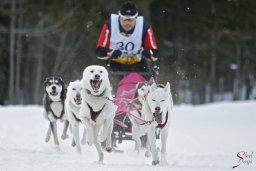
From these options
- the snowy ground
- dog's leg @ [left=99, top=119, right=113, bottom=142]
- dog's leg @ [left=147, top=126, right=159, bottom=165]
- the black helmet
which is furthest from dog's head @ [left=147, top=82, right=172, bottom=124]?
the black helmet

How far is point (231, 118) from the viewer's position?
14633 millimetres

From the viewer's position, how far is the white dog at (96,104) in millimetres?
6758

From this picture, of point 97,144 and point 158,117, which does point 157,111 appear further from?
point 97,144

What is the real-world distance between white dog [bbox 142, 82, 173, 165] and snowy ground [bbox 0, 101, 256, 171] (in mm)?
212

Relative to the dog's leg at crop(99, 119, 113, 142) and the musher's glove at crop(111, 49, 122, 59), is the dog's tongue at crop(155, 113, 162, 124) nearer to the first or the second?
the dog's leg at crop(99, 119, 113, 142)

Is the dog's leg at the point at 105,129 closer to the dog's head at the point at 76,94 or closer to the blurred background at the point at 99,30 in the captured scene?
the dog's head at the point at 76,94

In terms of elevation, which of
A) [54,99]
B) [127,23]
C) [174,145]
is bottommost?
[174,145]

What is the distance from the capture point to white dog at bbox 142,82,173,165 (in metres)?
6.47

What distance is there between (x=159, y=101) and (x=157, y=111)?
0.34 feet

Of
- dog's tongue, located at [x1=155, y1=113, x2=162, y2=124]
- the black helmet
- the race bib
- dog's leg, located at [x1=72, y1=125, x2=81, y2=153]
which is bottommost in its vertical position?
dog's leg, located at [x1=72, y1=125, x2=81, y2=153]

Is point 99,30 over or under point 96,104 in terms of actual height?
over

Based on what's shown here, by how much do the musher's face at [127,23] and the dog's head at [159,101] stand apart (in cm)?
215

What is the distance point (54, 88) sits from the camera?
829cm

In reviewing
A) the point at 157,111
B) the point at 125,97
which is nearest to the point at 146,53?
the point at 125,97
